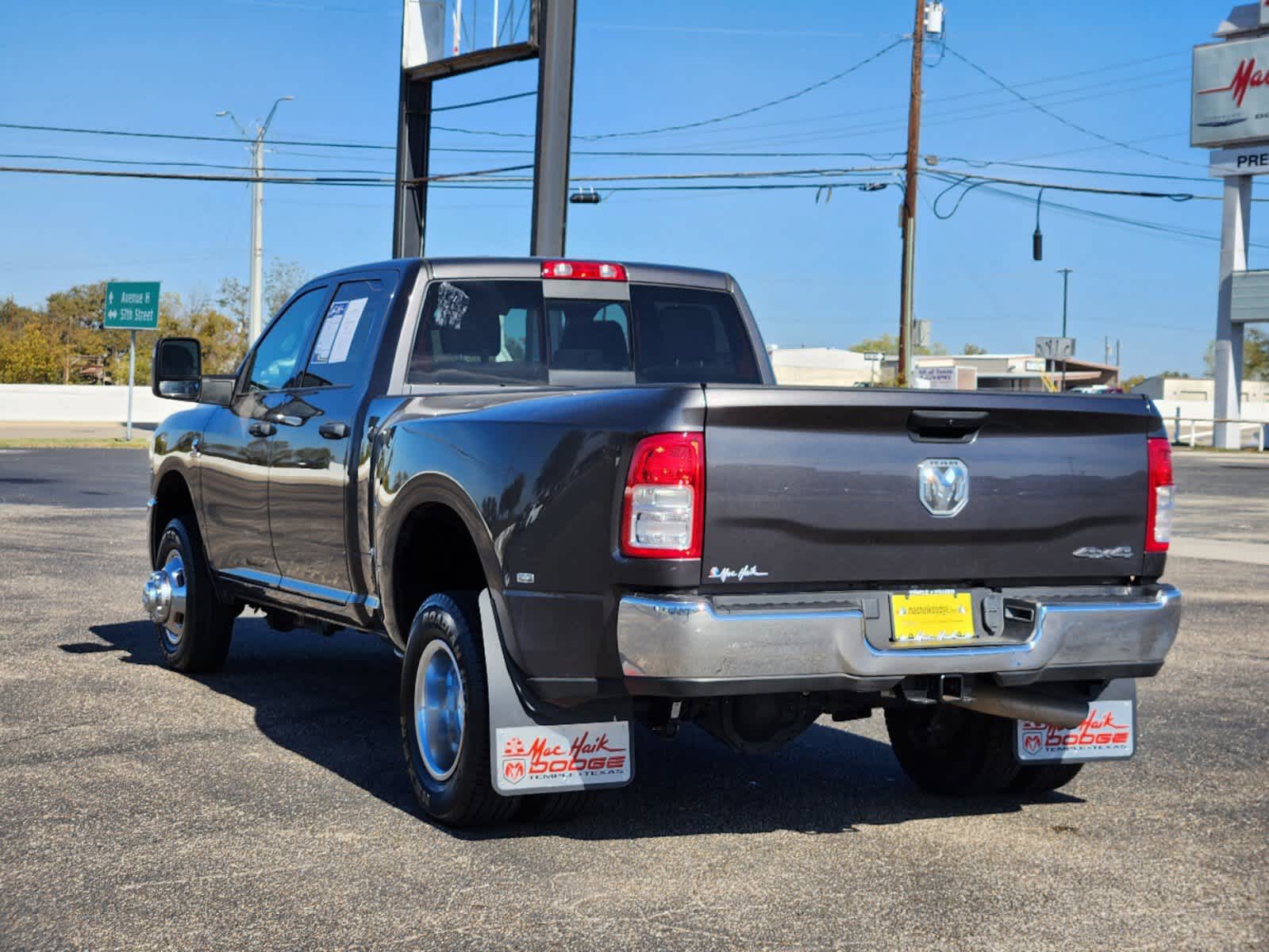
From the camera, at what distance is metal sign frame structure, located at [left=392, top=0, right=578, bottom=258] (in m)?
17.0

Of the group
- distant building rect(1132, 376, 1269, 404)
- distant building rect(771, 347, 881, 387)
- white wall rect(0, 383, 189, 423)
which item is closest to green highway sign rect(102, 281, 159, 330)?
white wall rect(0, 383, 189, 423)

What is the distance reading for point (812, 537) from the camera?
4.67 metres

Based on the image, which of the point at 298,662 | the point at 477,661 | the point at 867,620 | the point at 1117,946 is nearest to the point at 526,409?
the point at 477,661

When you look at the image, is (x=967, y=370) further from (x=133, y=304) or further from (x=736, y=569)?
(x=736, y=569)

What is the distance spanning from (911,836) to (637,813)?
0.96m

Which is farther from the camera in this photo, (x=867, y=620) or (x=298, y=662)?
(x=298, y=662)

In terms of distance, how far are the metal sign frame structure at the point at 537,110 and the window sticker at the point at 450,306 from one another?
8.42 metres

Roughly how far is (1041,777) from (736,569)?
→ 2.01 meters

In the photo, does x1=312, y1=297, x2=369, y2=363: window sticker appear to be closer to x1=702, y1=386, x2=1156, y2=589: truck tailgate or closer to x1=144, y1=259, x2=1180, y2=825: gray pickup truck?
x1=144, y1=259, x2=1180, y2=825: gray pickup truck

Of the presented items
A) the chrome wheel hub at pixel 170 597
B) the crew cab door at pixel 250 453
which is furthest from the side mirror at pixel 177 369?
the chrome wheel hub at pixel 170 597

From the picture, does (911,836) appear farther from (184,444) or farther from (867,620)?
(184,444)

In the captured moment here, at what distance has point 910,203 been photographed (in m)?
36.0

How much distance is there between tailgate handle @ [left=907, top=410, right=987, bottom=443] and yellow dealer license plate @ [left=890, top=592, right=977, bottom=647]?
0.47 metres

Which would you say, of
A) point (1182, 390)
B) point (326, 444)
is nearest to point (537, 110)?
point (326, 444)
